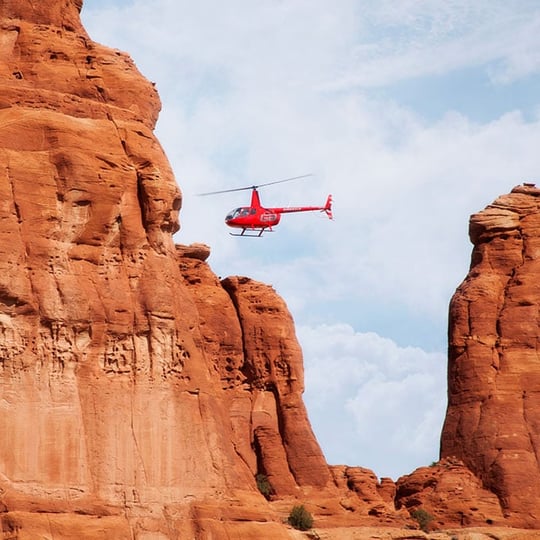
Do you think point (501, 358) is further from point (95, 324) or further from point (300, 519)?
point (95, 324)

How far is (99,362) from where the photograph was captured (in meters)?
87.6

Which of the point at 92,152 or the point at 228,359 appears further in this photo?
the point at 228,359

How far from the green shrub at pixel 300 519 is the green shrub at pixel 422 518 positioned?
18.7 feet

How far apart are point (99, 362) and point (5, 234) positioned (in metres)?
5.93

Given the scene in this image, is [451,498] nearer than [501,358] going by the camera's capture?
Yes

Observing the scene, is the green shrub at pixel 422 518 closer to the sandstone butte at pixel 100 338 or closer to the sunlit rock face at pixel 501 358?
the sandstone butte at pixel 100 338

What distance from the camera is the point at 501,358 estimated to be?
109062 mm

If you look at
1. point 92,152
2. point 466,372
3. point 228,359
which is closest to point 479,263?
point 466,372

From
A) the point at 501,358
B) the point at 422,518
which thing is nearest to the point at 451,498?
the point at 422,518

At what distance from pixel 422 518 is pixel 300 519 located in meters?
6.93

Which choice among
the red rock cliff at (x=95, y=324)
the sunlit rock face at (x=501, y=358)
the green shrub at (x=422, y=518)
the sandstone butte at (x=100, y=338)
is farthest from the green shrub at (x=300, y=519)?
the sunlit rock face at (x=501, y=358)

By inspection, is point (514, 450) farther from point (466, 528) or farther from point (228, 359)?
point (228, 359)

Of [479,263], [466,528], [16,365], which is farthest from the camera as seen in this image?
[479,263]

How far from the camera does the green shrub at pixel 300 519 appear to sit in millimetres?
97875
